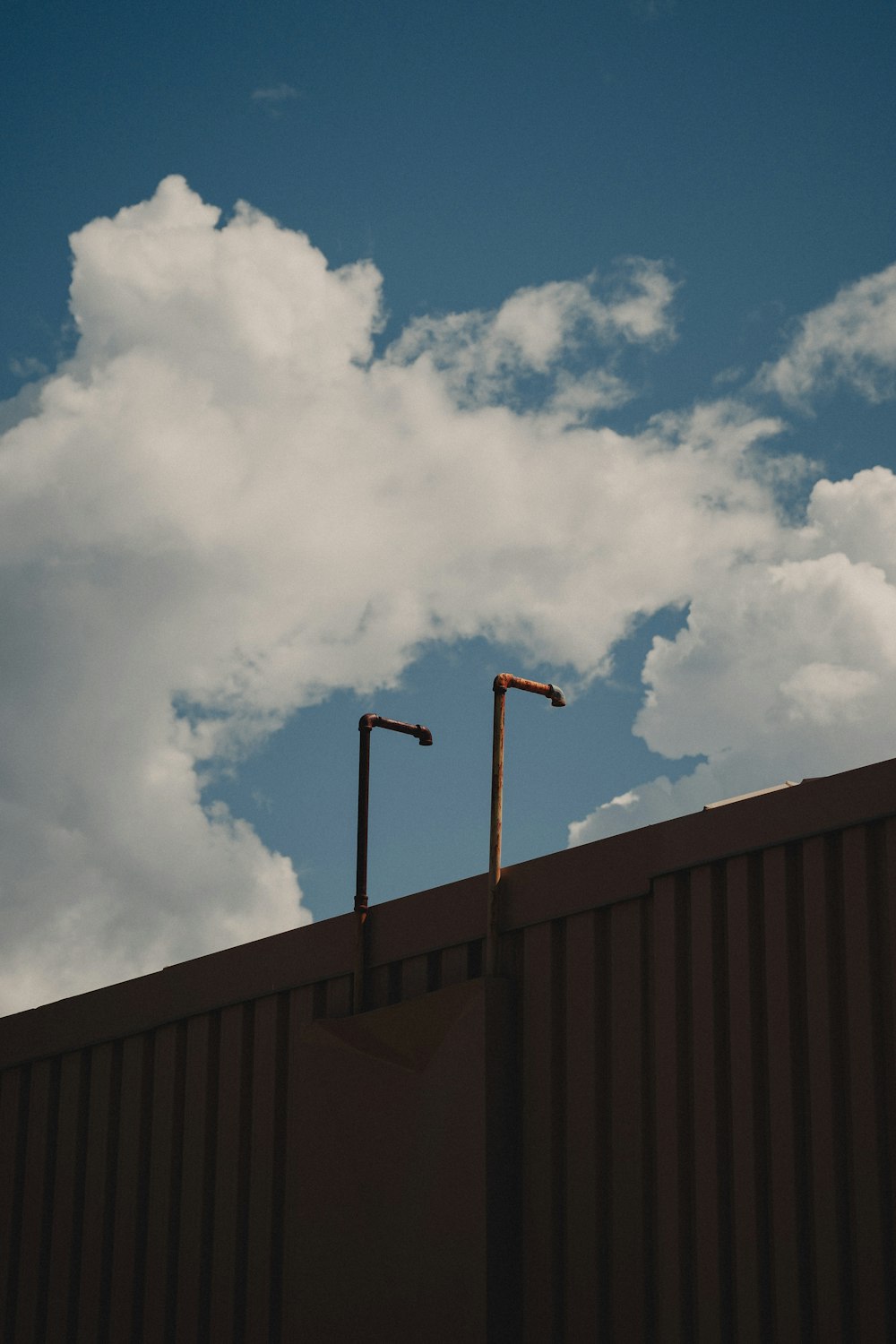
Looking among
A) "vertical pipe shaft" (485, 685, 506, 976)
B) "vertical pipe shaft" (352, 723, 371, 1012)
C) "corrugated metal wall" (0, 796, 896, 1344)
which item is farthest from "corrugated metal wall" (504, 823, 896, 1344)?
"vertical pipe shaft" (352, 723, 371, 1012)

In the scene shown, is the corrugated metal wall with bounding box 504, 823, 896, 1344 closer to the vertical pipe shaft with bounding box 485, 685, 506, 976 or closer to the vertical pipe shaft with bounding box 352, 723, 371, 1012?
the vertical pipe shaft with bounding box 485, 685, 506, 976

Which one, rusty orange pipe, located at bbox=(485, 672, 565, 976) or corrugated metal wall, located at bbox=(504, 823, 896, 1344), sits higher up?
rusty orange pipe, located at bbox=(485, 672, 565, 976)

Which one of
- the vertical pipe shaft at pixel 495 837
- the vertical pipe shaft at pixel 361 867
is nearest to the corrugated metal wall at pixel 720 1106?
the vertical pipe shaft at pixel 495 837

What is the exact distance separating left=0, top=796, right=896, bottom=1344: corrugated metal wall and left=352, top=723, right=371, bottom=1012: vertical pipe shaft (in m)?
0.17

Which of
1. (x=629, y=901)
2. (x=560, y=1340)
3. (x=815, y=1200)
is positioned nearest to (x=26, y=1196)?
(x=560, y=1340)

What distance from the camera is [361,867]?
34.4 feet

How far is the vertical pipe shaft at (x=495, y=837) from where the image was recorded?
367 inches

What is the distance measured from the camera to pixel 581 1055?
345 inches

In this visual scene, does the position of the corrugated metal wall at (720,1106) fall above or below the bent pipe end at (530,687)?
below

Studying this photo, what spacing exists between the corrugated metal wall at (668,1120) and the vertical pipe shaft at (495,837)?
182 millimetres

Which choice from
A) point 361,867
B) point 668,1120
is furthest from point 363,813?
point 668,1120

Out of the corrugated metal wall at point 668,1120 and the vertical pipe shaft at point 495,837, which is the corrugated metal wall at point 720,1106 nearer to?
the corrugated metal wall at point 668,1120

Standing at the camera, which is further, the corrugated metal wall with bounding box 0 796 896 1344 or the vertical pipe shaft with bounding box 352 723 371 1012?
the vertical pipe shaft with bounding box 352 723 371 1012

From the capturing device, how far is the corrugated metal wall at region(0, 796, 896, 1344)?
24.6ft
